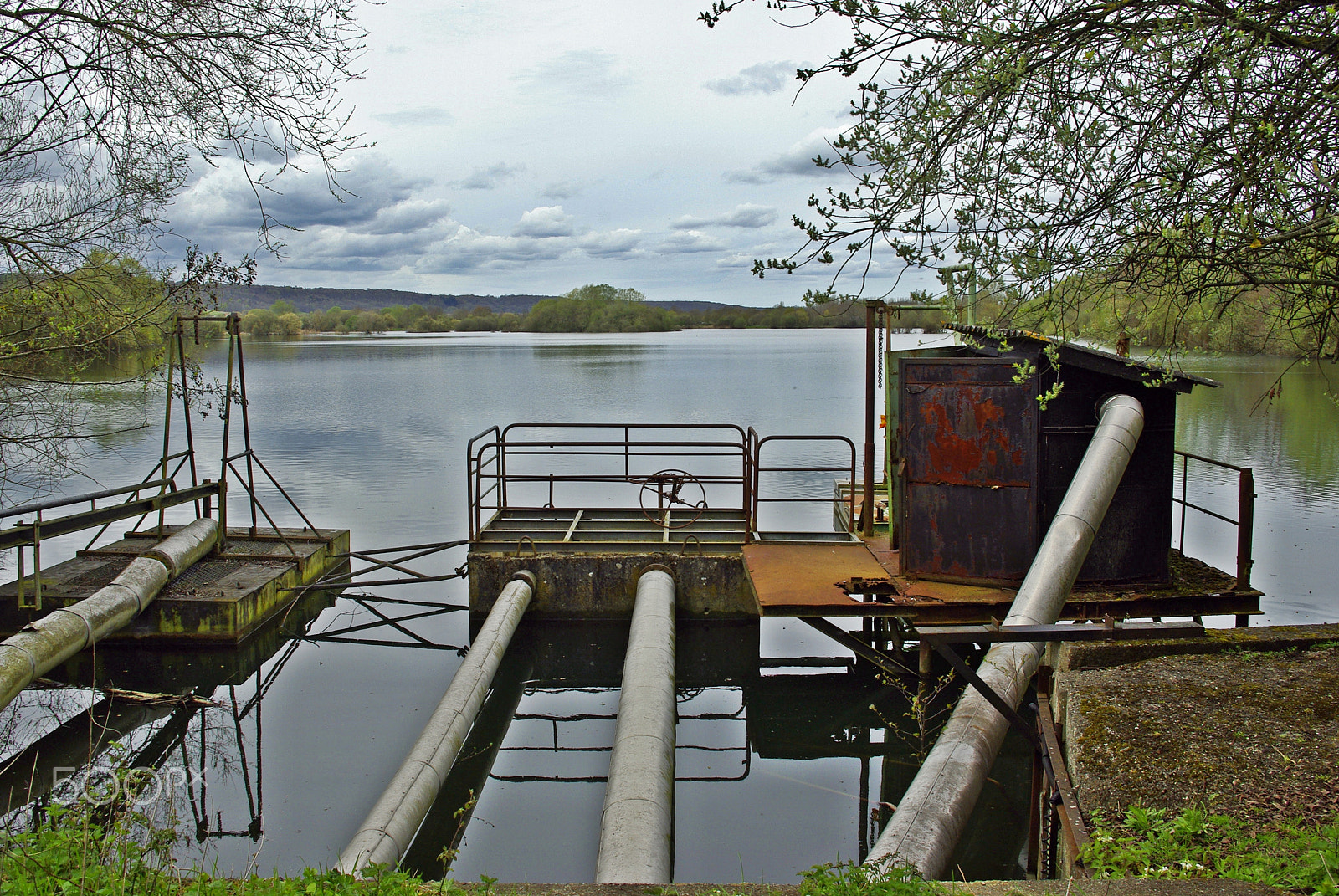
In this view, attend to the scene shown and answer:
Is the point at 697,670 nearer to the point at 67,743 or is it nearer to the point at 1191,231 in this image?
the point at 67,743

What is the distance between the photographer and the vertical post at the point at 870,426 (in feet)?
31.5

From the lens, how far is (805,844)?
717 centimetres

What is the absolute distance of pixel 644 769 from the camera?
255 inches

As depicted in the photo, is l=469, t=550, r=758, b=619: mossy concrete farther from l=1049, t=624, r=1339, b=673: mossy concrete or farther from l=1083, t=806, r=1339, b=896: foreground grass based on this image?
l=1083, t=806, r=1339, b=896: foreground grass

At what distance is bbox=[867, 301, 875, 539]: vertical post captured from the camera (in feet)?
31.5

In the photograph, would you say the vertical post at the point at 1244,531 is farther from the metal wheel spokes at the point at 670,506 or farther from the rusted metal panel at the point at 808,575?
the metal wheel spokes at the point at 670,506

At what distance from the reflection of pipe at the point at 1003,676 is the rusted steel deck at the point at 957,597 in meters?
0.88

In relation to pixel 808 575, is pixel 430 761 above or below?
below

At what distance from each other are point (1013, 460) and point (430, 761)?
213 inches

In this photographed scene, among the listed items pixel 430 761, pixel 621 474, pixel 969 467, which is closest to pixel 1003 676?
pixel 969 467

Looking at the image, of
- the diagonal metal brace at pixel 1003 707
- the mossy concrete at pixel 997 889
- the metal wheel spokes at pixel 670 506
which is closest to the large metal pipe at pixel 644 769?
the mossy concrete at pixel 997 889

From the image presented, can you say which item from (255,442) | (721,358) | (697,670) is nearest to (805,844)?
(697,670)

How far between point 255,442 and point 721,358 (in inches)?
2275

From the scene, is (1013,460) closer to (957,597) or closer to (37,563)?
(957,597)
